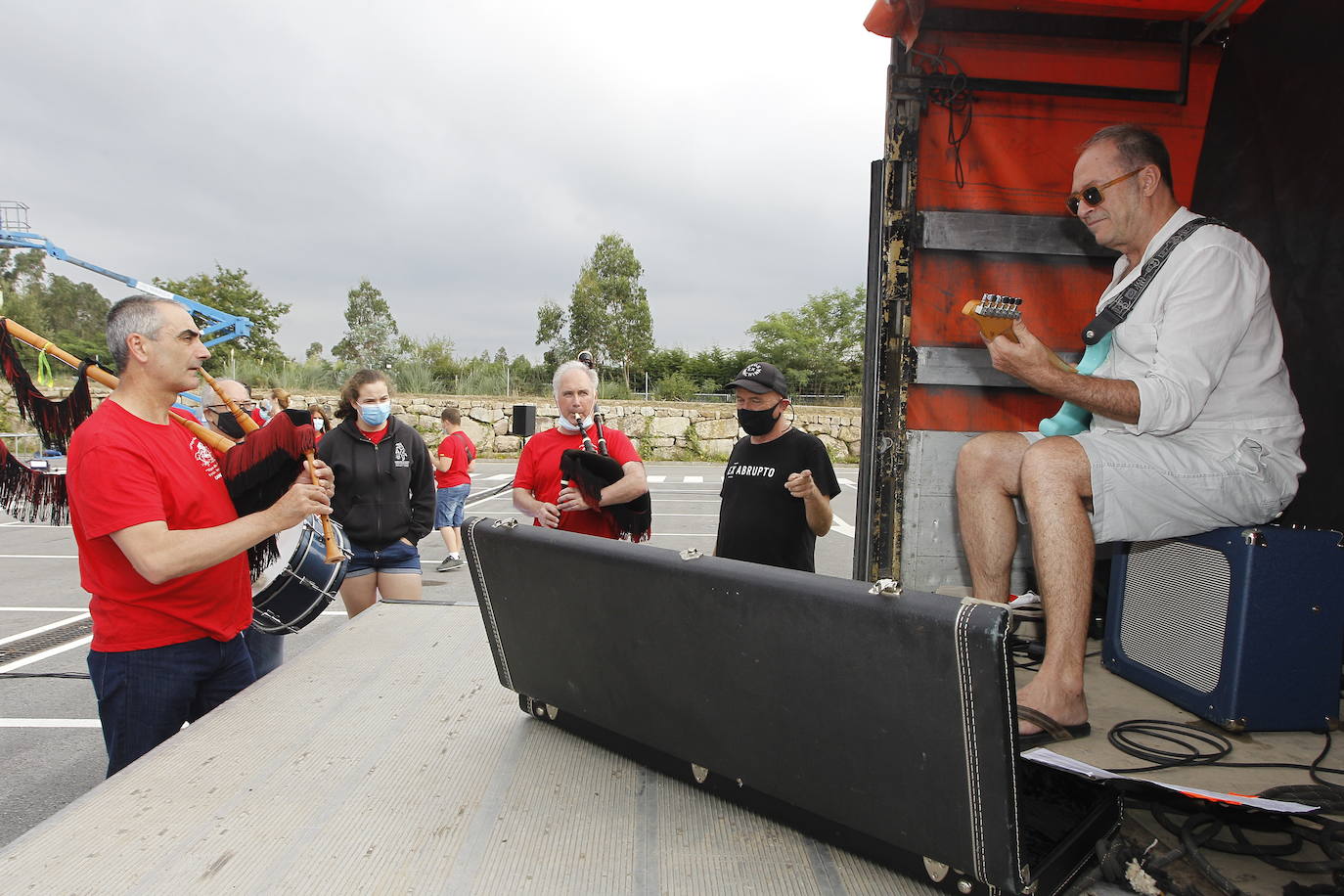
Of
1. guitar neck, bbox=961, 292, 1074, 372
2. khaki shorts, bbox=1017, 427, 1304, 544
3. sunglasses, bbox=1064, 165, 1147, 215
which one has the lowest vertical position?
khaki shorts, bbox=1017, 427, 1304, 544

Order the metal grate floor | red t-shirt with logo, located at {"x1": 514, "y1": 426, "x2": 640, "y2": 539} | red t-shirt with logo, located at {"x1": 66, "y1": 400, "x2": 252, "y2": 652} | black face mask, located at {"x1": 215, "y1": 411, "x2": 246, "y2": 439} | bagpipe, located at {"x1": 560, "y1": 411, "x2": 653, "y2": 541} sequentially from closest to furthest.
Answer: red t-shirt with logo, located at {"x1": 66, "y1": 400, "x2": 252, "y2": 652} < bagpipe, located at {"x1": 560, "y1": 411, "x2": 653, "y2": 541} < red t-shirt with logo, located at {"x1": 514, "y1": 426, "x2": 640, "y2": 539} < the metal grate floor < black face mask, located at {"x1": 215, "y1": 411, "x2": 246, "y2": 439}

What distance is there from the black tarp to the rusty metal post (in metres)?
1.32

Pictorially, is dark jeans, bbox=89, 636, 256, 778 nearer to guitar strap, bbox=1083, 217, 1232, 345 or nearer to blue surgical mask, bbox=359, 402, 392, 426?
blue surgical mask, bbox=359, 402, 392, 426

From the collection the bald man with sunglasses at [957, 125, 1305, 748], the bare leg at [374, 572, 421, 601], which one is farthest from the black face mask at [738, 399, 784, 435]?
the bare leg at [374, 572, 421, 601]

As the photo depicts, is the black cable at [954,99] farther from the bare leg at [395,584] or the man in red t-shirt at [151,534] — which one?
the bare leg at [395,584]

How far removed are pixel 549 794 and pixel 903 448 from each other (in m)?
1.80

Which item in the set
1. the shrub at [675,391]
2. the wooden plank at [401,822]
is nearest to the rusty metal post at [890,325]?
the wooden plank at [401,822]

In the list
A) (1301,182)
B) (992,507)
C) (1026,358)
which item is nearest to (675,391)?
(1301,182)

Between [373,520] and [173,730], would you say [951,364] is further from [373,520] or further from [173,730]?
[373,520]

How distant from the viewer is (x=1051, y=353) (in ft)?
6.62

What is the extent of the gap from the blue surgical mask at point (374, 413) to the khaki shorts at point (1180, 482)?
371cm

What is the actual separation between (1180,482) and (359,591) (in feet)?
12.9

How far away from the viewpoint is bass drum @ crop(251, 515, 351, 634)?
2943 mm

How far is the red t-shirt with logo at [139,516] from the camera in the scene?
206 cm
